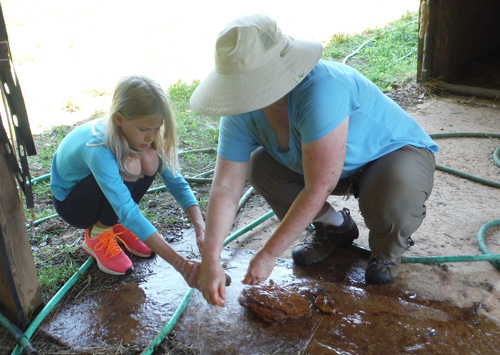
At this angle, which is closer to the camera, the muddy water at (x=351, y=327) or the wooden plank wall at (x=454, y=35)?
the muddy water at (x=351, y=327)

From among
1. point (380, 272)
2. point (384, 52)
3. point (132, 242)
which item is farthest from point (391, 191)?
point (384, 52)

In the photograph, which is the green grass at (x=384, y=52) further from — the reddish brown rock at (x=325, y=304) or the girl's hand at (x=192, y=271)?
the girl's hand at (x=192, y=271)

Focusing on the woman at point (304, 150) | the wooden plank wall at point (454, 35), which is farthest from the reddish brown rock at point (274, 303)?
the wooden plank wall at point (454, 35)

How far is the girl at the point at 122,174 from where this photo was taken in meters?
2.20

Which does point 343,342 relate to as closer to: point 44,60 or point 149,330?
point 149,330

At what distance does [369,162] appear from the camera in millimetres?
2199

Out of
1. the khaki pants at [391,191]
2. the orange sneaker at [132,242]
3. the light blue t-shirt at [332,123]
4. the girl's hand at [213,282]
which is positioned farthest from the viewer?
the orange sneaker at [132,242]

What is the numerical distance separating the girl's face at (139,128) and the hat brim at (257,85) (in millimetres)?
536

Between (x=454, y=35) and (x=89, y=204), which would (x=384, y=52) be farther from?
(x=89, y=204)

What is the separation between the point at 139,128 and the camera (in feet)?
7.40

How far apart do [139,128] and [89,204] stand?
53 centimetres

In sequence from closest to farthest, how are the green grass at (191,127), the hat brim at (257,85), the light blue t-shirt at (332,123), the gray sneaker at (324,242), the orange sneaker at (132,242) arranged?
the hat brim at (257,85)
the light blue t-shirt at (332,123)
the gray sneaker at (324,242)
the orange sneaker at (132,242)
the green grass at (191,127)

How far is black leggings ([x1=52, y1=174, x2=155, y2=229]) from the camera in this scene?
2461 mm

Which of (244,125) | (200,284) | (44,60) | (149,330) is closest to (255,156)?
(244,125)
